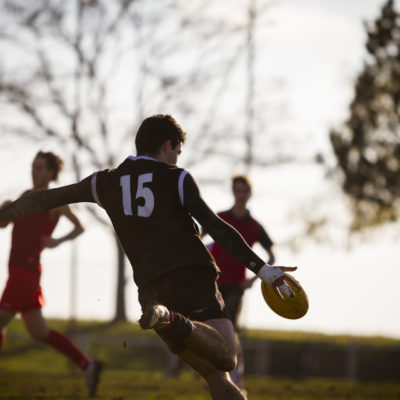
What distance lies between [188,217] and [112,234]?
2354cm

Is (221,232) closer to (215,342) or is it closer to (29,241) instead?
(215,342)

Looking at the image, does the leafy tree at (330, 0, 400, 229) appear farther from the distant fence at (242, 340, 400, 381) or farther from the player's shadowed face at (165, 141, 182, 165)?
the player's shadowed face at (165, 141, 182, 165)

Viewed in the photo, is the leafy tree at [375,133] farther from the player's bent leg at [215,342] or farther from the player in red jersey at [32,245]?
the player's bent leg at [215,342]

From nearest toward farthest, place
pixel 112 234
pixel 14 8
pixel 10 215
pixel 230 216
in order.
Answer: pixel 10 215 < pixel 230 216 < pixel 14 8 < pixel 112 234

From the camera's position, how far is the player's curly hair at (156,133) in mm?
5539

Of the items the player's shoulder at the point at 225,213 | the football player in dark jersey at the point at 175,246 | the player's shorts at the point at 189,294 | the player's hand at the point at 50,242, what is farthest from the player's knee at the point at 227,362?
the player's shoulder at the point at 225,213

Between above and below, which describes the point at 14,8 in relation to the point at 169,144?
above

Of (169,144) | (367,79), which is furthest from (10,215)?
(367,79)

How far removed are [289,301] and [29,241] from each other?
13.4 feet

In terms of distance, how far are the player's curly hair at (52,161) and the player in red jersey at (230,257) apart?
2.16 m

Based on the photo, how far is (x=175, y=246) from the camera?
5375 millimetres

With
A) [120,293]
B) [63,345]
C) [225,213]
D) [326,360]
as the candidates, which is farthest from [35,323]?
[120,293]

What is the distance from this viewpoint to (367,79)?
35938mm

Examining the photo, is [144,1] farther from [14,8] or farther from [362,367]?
[362,367]
